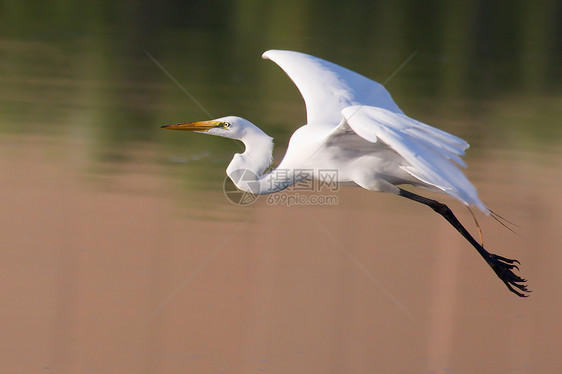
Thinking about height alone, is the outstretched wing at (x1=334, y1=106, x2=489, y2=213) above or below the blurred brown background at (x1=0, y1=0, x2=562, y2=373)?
above

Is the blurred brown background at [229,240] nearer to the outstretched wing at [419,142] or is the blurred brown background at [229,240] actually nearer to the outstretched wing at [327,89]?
the outstretched wing at [327,89]

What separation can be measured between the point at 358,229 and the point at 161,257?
5.19ft

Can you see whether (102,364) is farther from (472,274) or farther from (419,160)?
(472,274)

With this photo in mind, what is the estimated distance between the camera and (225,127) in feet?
15.9

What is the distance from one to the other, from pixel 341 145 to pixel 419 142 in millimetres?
783

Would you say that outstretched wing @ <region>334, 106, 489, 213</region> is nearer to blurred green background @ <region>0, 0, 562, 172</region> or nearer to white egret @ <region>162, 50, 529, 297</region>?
white egret @ <region>162, 50, 529, 297</region>

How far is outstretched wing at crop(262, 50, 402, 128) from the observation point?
16.2 ft

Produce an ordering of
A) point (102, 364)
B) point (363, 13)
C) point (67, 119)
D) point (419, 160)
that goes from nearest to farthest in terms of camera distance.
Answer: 1. point (419, 160)
2. point (102, 364)
3. point (67, 119)
4. point (363, 13)

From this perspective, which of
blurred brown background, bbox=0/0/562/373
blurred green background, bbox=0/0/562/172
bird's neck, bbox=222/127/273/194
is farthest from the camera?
blurred green background, bbox=0/0/562/172

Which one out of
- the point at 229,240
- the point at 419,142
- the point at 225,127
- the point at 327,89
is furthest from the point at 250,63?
the point at 419,142

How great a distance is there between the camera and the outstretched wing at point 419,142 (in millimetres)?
3727

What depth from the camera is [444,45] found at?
12680 mm

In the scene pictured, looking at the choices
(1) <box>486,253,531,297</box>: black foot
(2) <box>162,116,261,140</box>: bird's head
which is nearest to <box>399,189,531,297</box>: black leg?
(1) <box>486,253,531,297</box>: black foot

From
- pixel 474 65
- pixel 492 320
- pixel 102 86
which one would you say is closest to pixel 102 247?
pixel 492 320
